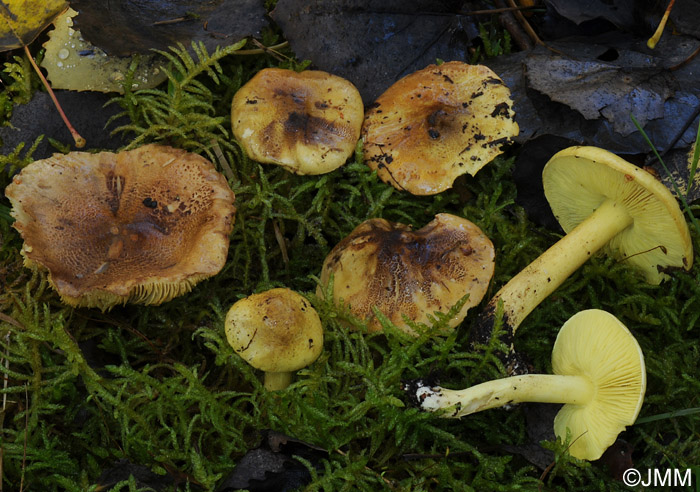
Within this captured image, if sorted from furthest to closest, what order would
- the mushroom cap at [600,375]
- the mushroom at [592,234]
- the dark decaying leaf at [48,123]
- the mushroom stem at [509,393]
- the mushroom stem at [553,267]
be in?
1. the dark decaying leaf at [48,123]
2. the mushroom stem at [553,267]
3. the mushroom at [592,234]
4. the mushroom stem at [509,393]
5. the mushroom cap at [600,375]

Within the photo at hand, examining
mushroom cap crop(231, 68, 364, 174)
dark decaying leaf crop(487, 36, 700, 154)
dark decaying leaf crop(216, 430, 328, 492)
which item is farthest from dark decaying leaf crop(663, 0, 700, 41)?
dark decaying leaf crop(216, 430, 328, 492)

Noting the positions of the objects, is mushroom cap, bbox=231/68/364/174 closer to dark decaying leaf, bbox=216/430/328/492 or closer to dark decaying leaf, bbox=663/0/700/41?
dark decaying leaf, bbox=216/430/328/492

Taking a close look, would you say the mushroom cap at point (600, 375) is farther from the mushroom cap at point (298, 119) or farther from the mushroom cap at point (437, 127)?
the mushroom cap at point (298, 119)

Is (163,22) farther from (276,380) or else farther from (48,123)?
(276,380)

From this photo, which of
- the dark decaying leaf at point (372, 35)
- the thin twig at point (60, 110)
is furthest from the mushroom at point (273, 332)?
the dark decaying leaf at point (372, 35)

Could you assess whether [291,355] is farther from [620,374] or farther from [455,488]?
[620,374]
